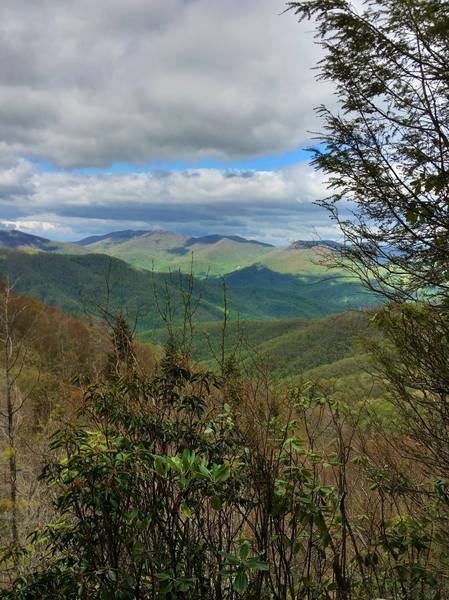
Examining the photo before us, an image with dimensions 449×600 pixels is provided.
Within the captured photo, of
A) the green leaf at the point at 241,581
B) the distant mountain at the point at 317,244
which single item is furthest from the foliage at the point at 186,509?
the distant mountain at the point at 317,244

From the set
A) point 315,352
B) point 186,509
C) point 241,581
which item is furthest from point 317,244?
point 315,352

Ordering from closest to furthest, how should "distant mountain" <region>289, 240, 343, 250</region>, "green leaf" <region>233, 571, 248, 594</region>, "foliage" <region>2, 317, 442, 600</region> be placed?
"green leaf" <region>233, 571, 248, 594</region>, "foliage" <region>2, 317, 442, 600</region>, "distant mountain" <region>289, 240, 343, 250</region>

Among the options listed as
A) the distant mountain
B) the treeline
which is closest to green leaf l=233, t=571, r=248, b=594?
the treeline

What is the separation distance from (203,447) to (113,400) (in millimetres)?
961

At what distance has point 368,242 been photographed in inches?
213

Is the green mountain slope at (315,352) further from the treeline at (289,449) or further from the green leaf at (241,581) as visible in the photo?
the green leaf at (241,581)

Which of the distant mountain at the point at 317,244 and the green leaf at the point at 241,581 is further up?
the distant mountain at the point at 317,244

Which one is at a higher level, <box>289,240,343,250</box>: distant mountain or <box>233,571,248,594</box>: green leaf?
<box>289,240,343,250</box>: distant mountain

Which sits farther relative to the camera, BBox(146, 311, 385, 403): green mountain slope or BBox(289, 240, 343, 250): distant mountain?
BBox(289, 240, 343, 250): distant mountain

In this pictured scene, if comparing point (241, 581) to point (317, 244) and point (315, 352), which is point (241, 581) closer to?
point (317, 244)

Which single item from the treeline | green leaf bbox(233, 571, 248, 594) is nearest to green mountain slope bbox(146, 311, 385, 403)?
the treeline

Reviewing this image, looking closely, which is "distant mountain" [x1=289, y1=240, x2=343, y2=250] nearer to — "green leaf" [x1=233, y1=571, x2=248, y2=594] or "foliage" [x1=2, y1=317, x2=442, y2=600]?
"foliage" [x1=2, y1=317, x2=442, y2=600]

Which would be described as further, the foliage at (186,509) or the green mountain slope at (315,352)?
the green mountain slope at (315,352)

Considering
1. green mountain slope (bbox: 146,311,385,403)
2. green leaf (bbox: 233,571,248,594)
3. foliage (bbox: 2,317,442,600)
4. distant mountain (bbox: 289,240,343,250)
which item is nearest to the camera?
green leaf (bbox: 233,571,248,594)
